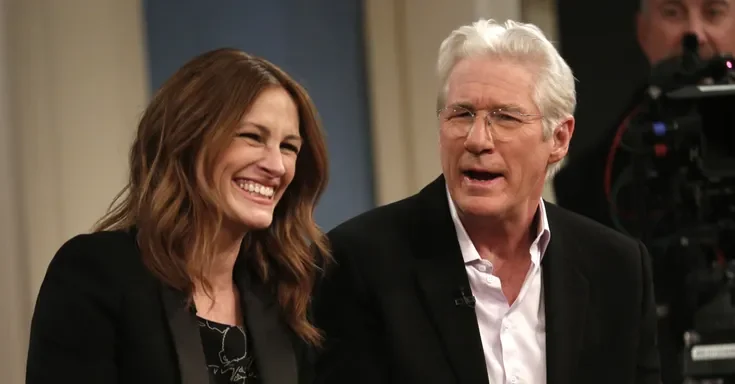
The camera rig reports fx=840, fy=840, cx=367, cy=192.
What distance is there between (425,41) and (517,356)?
138 centimetres

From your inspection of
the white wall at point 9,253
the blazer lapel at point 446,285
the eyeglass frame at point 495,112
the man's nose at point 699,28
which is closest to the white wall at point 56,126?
the white wall at point 9,253

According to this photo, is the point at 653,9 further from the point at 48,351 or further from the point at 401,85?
the point at 48,351

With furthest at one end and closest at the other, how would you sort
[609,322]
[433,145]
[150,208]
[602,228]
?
[433,145] → [602,228] → [609,322] → [150,208]

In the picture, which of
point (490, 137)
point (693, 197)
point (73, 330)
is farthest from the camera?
point (693, 197)

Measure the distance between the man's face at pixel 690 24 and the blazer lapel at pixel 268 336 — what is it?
147 cm

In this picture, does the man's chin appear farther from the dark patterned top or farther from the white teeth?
the dark patterned top

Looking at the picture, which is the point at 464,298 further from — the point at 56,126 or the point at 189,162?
the point at 56,126

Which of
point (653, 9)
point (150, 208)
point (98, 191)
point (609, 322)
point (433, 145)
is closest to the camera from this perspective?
point (150, 208)

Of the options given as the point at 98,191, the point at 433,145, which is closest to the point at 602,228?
the point at 433,145

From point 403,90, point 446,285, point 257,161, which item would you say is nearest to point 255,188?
point 257,161

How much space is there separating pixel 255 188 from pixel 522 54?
52 centimetres

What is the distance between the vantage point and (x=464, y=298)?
4.71ft

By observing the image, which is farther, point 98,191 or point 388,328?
point 98,191

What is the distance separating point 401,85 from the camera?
2.64 metres
